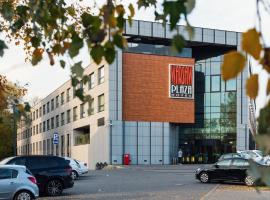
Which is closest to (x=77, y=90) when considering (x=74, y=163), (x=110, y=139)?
(x=74, y=163)

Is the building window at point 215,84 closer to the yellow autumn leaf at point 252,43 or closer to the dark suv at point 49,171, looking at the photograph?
the dark suv at point 49,171

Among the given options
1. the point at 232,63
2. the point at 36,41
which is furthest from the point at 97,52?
the point at 36,41

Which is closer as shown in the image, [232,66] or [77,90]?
[232,66]

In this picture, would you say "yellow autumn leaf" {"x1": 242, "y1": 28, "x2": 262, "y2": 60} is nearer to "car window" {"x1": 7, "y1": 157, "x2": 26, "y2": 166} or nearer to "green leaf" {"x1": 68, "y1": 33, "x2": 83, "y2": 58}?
"green leaf" {"x1": 68, "y1": 33, "x2": 83, "y2": 58}

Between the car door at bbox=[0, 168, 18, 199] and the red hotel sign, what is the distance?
140 ft

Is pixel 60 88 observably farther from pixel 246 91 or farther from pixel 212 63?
pixel 246 91

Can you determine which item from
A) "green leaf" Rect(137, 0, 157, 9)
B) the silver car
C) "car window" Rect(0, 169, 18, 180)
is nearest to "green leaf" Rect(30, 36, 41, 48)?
"green leaf" Rect(137, 0, 157, 9)

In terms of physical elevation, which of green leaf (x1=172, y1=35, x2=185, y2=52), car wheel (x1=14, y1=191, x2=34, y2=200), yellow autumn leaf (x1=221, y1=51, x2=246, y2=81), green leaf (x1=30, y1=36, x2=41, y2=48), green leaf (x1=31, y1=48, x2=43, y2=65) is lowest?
car wheel (x1=14, y1=191, x2=34, y2=200)

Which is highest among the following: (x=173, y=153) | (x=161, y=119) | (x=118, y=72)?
(x=118, y=72)

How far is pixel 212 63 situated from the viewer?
63.0 m

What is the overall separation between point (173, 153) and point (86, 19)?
58.2 meters

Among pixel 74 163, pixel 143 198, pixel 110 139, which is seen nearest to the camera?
pixel 143 198

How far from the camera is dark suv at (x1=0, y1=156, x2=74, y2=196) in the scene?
21875mm

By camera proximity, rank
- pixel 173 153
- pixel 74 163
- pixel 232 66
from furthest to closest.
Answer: pixel 173 153
pixel 74 163
pixel 232 66
